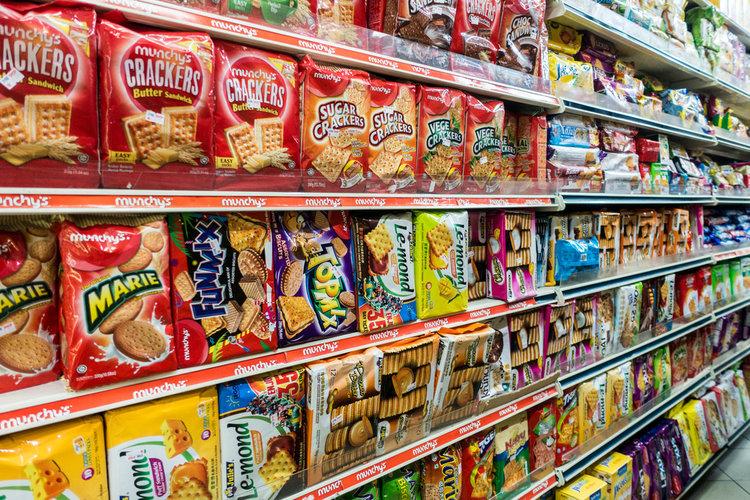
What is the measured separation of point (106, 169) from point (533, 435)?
204 cm

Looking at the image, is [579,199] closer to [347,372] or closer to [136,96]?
[347,372]

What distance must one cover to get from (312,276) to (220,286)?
0.95ft

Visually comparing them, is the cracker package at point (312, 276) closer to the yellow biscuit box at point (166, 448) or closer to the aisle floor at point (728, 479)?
the yellow biscuit box at point (166, 448)

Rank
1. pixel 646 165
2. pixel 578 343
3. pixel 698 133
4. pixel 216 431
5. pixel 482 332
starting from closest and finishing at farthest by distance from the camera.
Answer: pixel 216 431 < pixel 482 332 < pixel 578 343 < pixel 646 165 < pixel 698 133

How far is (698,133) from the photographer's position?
3.14 meters

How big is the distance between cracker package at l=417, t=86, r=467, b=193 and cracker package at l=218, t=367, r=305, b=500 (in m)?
0.84

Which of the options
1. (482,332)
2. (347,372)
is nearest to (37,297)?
(347,372)

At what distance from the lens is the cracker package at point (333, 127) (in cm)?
129

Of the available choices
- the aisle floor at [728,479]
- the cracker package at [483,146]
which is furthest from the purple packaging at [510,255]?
the aisle floor at [728,479]

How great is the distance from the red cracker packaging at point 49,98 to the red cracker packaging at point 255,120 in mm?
285

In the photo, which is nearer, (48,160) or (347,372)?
(48,160)

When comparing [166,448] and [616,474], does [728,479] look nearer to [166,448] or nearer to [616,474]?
[616,474]

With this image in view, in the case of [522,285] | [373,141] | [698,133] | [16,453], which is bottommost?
[16,453]

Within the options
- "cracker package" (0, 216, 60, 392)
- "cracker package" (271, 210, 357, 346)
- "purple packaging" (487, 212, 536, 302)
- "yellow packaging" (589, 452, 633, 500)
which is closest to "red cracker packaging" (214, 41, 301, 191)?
"cracker package" (271, 210, 357, 346)
